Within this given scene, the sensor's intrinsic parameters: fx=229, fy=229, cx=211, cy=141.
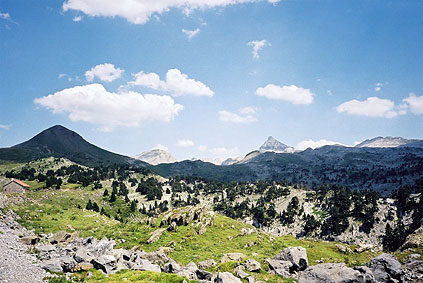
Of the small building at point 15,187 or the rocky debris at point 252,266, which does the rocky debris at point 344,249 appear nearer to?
the rocky debris at point 252,266

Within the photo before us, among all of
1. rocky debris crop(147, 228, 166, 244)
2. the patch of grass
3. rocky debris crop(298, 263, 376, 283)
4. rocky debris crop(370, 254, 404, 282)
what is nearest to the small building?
rocky debris crop(147, 228, 166, 244)

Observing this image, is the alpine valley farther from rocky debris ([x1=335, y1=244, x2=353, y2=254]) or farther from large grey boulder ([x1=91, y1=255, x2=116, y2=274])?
rocky debris ([x1=335, y1=244, x2=353, y2=254])

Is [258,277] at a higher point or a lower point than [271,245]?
higher

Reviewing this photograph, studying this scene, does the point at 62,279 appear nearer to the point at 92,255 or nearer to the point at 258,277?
the point at 92,255

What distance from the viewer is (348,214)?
130 metres

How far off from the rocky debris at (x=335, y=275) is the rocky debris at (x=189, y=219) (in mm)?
28942

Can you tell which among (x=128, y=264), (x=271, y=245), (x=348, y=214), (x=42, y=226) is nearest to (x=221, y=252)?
(x=271, y=245)

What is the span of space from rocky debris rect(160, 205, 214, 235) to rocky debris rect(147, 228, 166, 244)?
2976mm

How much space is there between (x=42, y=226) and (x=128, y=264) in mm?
34176

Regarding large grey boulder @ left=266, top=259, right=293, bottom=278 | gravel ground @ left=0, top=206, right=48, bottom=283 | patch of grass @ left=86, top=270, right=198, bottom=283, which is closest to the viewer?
gravel ground @ left=0, top=206, right=48, bottom=283

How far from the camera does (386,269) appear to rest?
25172 millimetres

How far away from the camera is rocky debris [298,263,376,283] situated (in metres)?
23.0

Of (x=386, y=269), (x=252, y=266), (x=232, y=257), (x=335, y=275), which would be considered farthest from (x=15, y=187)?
(x=386, y=269)

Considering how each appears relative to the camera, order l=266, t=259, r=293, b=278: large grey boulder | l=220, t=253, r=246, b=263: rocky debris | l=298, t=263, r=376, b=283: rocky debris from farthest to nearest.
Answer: l=220, t=253, r=246, b=263: rocky debris < l=266, t=259, r=293, b=278: large grey boulder < l=298, t=263, r=376, b=283: rocky debris
